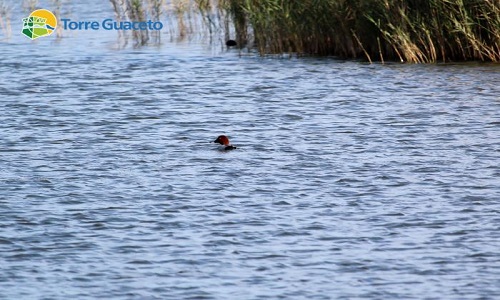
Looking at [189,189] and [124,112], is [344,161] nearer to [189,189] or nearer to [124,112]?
[189,189]

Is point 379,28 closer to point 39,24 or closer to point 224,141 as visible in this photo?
point 224,141

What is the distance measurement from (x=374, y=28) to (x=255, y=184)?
23.8 feet

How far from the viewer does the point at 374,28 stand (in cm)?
1548

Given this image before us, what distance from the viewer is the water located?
6.22 meters

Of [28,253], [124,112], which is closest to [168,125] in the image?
[124,112]

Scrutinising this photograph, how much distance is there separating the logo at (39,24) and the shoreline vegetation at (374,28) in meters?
4.84

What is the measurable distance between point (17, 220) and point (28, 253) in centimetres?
86

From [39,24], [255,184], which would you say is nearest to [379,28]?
[255,184]

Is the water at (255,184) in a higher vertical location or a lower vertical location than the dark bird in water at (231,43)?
lower

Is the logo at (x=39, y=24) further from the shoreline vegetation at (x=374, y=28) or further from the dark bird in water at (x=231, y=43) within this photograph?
the shoreline vegetation at (x=374, y=28)

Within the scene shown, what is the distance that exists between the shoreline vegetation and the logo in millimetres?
4840

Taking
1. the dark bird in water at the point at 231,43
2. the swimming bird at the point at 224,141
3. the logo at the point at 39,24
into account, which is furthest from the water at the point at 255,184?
the logo at the point at 39,24

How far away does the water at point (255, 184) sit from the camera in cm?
622

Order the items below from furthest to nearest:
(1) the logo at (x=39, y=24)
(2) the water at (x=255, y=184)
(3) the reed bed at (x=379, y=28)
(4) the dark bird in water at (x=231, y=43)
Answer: (1) the logo at (x=39, y=24), (4) the dark bird in water at (x=231, y=43), (3) the reed bed at (x=379, y=28), (2) the water at (x=255, y=184)
